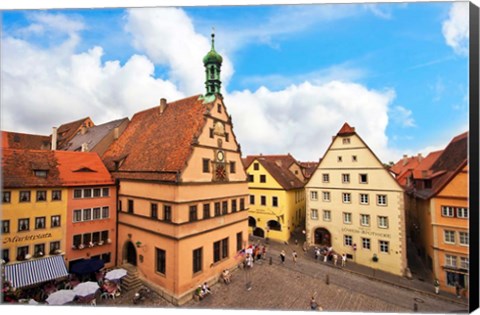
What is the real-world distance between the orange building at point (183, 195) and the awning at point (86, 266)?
1262mm

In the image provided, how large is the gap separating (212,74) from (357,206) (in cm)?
939

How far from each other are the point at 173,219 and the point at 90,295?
328 centimetres

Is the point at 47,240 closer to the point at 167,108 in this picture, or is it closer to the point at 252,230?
the point at 167,108

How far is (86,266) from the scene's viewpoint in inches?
327

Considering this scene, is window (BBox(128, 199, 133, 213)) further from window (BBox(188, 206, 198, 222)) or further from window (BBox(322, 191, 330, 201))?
window (BBox(322, 191, 330, 201))

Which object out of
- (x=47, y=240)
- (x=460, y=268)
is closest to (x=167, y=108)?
(x=47, y=240)

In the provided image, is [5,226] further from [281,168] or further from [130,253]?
[281,168]

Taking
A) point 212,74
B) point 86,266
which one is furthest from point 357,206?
point 86,266

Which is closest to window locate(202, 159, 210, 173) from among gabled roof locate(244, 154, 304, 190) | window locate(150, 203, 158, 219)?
window locate(150, 203, 158, 219)

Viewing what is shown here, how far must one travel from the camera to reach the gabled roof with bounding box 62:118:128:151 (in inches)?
485

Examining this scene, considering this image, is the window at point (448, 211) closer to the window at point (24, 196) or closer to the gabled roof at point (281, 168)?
the gabled roof at point (281, 168)

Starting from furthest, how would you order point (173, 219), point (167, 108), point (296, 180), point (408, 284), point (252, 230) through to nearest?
point (296, 180)
point (252, 230)
point (167, 108)
point (408, 284)
point (173, 219)

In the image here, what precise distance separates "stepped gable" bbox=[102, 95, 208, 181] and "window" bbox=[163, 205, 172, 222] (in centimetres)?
100

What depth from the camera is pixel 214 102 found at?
31.7 ft
